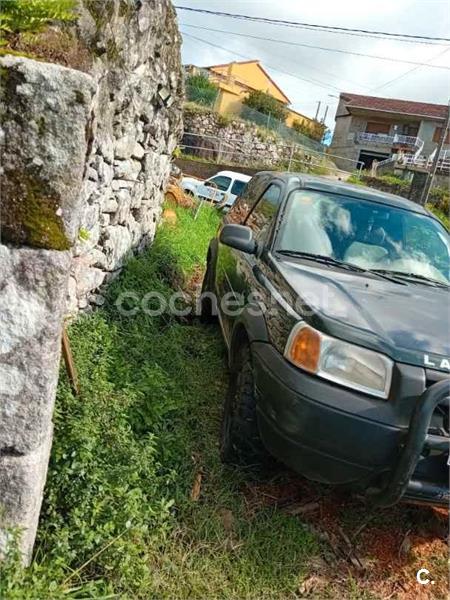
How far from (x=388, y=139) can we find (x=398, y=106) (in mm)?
4104

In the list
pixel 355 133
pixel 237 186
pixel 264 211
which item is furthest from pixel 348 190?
pixel 355 133

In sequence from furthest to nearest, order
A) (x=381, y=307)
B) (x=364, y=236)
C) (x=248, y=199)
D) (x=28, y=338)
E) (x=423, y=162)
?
(x=423, y=162)
(x=248, y=199)
(x=364, y=236)
(x=381, y=307)
(x=28, y=338)

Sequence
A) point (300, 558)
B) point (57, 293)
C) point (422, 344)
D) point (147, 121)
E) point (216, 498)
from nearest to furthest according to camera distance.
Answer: point (57, 293)
point (422, 344)
point (300, 558)
point (216, 498)
point (147, 121)

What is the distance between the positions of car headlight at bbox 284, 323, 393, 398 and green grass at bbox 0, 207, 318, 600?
0.95 metres

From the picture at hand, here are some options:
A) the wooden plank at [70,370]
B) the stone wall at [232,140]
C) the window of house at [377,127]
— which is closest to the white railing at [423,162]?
the window of house at [377,127]

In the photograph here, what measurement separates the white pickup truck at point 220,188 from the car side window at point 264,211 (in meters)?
10.1

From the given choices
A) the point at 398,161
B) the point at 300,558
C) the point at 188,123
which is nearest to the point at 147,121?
the point at 300,558

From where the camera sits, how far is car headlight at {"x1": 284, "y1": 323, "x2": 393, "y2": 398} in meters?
2.23

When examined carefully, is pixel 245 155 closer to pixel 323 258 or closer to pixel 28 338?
A: pixel 323 258

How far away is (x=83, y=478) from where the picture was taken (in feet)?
7.52

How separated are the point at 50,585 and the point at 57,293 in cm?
113

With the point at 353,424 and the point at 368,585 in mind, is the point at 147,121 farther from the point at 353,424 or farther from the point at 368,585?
the point at 368,585

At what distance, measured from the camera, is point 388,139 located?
3791 cm

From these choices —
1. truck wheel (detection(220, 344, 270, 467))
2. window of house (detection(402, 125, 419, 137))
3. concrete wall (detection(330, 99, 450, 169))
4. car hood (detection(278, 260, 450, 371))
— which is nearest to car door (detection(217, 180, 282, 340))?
car hood (detection(278, 260, 450, 371))
